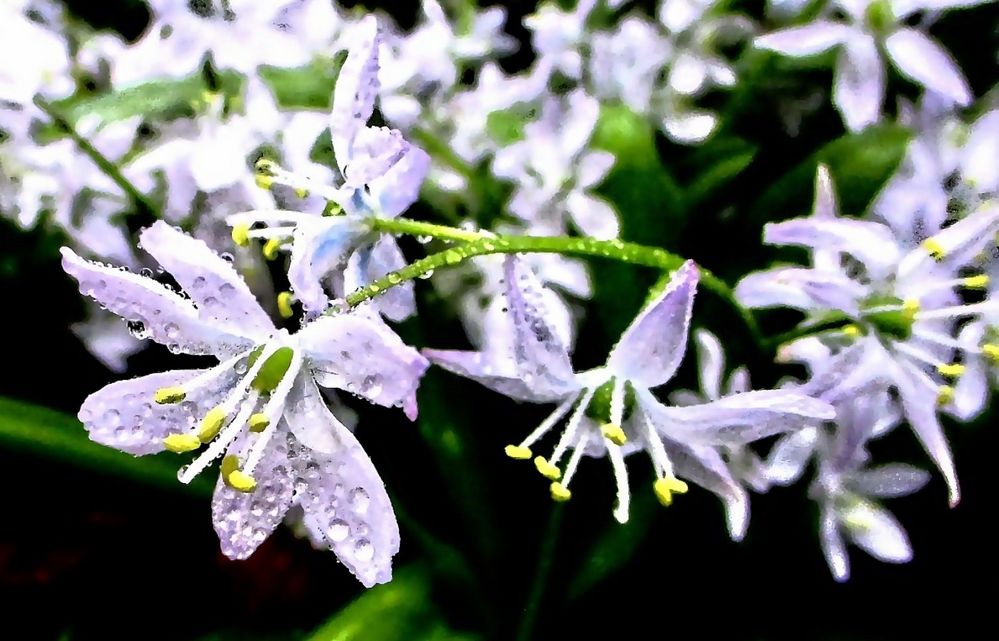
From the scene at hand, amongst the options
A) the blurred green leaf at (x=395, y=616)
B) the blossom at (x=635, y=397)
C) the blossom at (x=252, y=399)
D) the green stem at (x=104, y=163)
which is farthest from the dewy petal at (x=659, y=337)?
the green stem at (x=104, y=163)

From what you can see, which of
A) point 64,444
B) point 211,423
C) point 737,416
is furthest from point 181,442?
point 737,416

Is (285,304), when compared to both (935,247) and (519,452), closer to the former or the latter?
(519,452)

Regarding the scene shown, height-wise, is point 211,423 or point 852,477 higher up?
point 211,423

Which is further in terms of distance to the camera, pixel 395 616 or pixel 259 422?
pixel 395 616

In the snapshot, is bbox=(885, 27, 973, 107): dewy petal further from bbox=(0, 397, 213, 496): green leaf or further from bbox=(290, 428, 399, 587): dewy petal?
bbox=(0, 397, 213, 496): green leaf

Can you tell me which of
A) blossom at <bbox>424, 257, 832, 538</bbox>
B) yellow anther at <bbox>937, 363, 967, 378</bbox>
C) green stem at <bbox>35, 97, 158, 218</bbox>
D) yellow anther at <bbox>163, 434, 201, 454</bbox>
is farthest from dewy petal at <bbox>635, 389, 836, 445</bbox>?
green stem at <bbox>35, 97, 158, 218</bbox>
